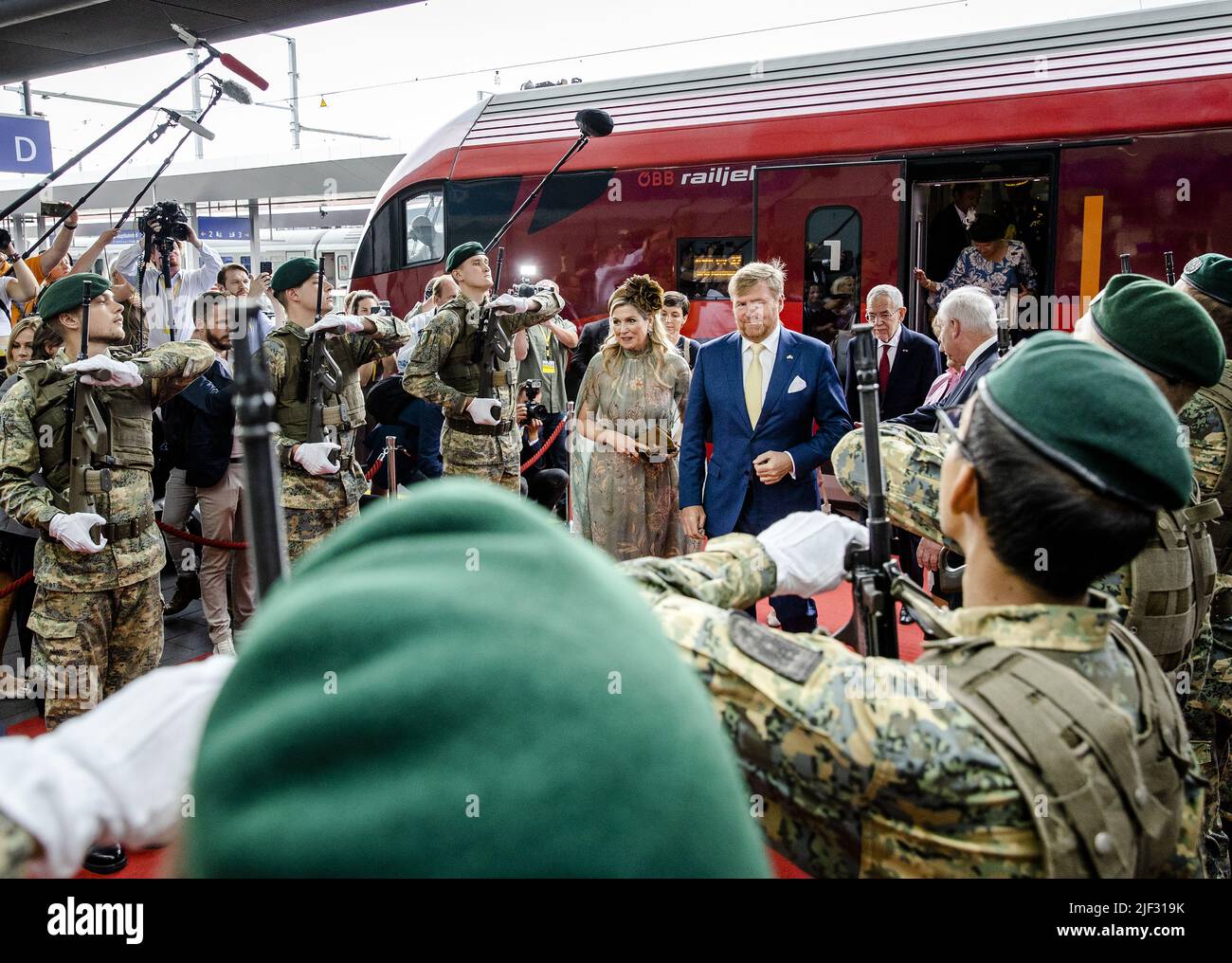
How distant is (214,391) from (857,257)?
15.0ft

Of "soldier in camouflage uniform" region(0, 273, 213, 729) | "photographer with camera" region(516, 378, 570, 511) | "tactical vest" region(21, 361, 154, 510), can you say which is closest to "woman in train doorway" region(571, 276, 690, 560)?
"photographer with camera" region(516, 378, 570, 511)

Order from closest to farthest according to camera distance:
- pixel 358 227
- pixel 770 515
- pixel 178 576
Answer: pixel 770 515
pixel 178 576
pixel 358 227

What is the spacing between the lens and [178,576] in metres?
5.27

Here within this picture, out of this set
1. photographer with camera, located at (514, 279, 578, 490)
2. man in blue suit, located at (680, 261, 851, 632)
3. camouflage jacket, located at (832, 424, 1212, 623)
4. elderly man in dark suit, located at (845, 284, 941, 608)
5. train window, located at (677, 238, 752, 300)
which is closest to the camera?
camouflage jacket, located at (832, 424, 1212, 623)

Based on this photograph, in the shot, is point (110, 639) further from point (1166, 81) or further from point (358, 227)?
point (358, 227)

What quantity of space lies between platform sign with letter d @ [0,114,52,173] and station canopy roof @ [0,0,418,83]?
2.06 metres

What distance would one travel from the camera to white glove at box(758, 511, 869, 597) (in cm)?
138

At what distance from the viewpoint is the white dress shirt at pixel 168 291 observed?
6410 millimetres

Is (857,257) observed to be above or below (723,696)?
above

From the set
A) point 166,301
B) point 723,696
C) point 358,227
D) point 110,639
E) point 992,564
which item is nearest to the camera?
point 723,696

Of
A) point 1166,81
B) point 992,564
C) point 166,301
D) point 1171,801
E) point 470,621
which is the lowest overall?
point 1171,801

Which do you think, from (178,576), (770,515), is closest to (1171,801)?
(770,515)

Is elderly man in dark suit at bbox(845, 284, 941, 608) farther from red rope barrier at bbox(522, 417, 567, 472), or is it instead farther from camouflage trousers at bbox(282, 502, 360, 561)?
camouflage trousers at bbox(282, 502, 360, 561)

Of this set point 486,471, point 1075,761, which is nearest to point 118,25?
point 486,471
